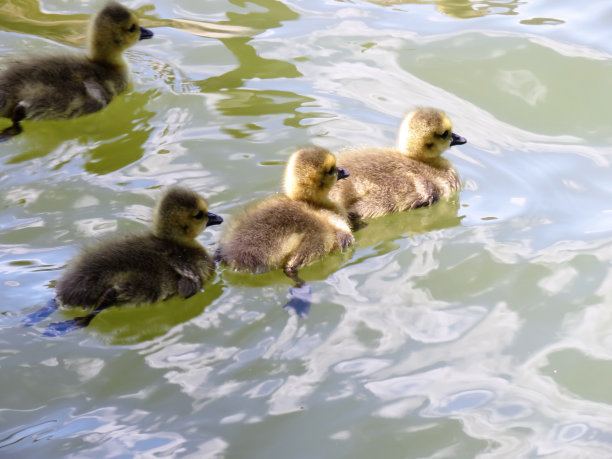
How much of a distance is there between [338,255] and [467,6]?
325cm

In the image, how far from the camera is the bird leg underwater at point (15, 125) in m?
4.62

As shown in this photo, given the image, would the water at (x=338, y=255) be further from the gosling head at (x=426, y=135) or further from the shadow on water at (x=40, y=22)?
the gosling head at (x=426, y=135)

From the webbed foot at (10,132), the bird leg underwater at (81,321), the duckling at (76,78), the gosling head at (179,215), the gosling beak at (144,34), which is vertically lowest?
the bird leg underwater at (81,321)

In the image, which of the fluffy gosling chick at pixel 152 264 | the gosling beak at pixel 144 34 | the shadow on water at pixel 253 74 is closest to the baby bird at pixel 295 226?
the fluffy gosling chick at pixel 152 264

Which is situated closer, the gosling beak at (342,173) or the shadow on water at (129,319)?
the shadow on water at (129,319)

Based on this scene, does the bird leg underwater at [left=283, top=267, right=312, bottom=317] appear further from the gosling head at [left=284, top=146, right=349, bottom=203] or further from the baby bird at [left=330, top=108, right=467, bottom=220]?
the baby bird at [left=330, top=108, right=467, bottom=220]

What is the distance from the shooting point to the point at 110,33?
16.9 ft

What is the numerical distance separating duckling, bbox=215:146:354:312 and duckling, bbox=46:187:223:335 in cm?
14

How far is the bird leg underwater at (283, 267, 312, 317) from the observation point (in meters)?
3.40

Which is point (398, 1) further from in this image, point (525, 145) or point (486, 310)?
point (486, 310)

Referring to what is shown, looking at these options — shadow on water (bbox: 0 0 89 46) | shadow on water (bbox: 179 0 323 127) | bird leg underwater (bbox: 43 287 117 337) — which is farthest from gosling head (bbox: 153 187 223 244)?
shadow on water (bbox: 0 0 89 46)

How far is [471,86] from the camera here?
5.53 meters

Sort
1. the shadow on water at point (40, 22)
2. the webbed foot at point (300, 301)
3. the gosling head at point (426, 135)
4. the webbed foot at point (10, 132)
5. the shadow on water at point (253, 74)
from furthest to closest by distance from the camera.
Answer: the shadow on water at point (40, 22), the shadow on water at point (253, 74), the webbed foot at point (10, 132), the gosling head at point (426, 135), the webbed foot at point (300, 301)

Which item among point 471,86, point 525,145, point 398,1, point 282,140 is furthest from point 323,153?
point 398,1
